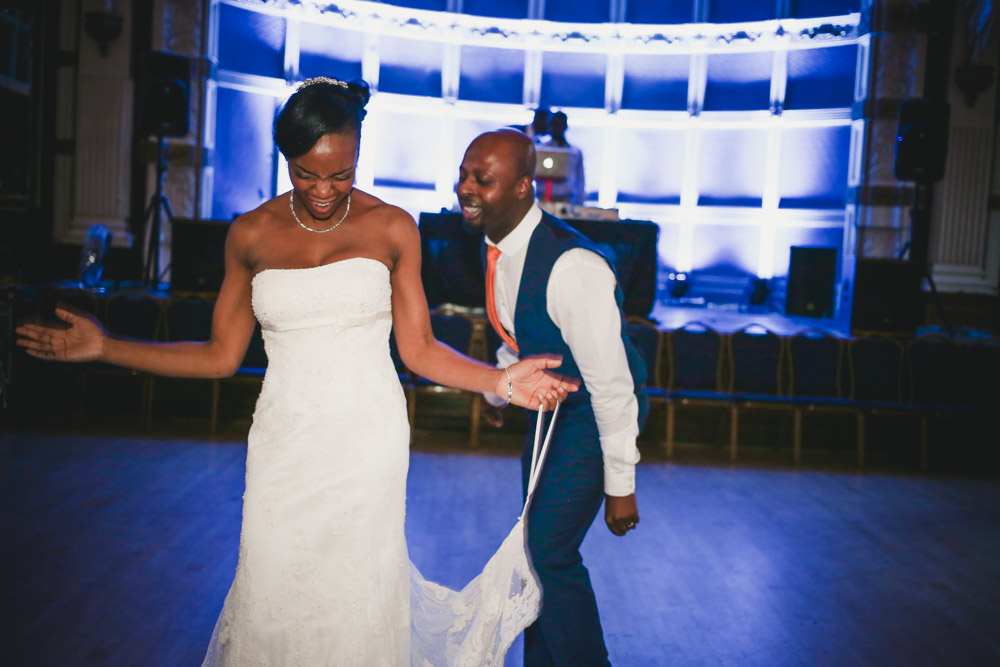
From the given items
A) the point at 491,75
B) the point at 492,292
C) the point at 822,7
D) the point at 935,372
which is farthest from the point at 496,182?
the point at 822,7

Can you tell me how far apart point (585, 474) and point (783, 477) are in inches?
144

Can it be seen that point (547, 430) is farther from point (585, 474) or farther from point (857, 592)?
point (857, 592)

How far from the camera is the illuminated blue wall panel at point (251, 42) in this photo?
362 inches

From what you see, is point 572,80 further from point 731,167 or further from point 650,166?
point 731,167

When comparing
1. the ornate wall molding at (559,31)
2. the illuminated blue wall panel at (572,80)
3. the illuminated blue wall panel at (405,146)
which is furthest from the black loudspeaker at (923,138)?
the illuminated blue wall panel at (405,146)

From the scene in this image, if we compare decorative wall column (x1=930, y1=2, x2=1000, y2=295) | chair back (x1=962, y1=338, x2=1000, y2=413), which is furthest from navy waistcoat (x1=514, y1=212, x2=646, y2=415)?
decorative wall column (x1=930, y1=2, x2=1000, y2=295)

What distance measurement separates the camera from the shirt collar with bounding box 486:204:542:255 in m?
2.14

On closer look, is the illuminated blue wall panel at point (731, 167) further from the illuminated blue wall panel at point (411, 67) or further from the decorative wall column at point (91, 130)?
the decorative wall column at point (91, 130)

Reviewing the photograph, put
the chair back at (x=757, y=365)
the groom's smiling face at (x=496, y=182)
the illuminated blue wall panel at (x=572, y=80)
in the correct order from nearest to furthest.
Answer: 1. the groom's smiling face at (x=496, y=182)
2. the chair back at (x=757, y=365)
3. the illuminated blue wall panel at (x=572, y=80)

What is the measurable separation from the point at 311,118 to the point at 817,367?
4896mm

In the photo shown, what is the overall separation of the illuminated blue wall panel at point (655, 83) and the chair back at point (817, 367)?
5603 mm

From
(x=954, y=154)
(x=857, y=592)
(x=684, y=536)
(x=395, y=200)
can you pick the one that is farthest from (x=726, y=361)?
(x=395, y=200)

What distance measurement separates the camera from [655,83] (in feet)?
34.8

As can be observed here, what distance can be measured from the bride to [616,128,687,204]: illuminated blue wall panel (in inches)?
360
